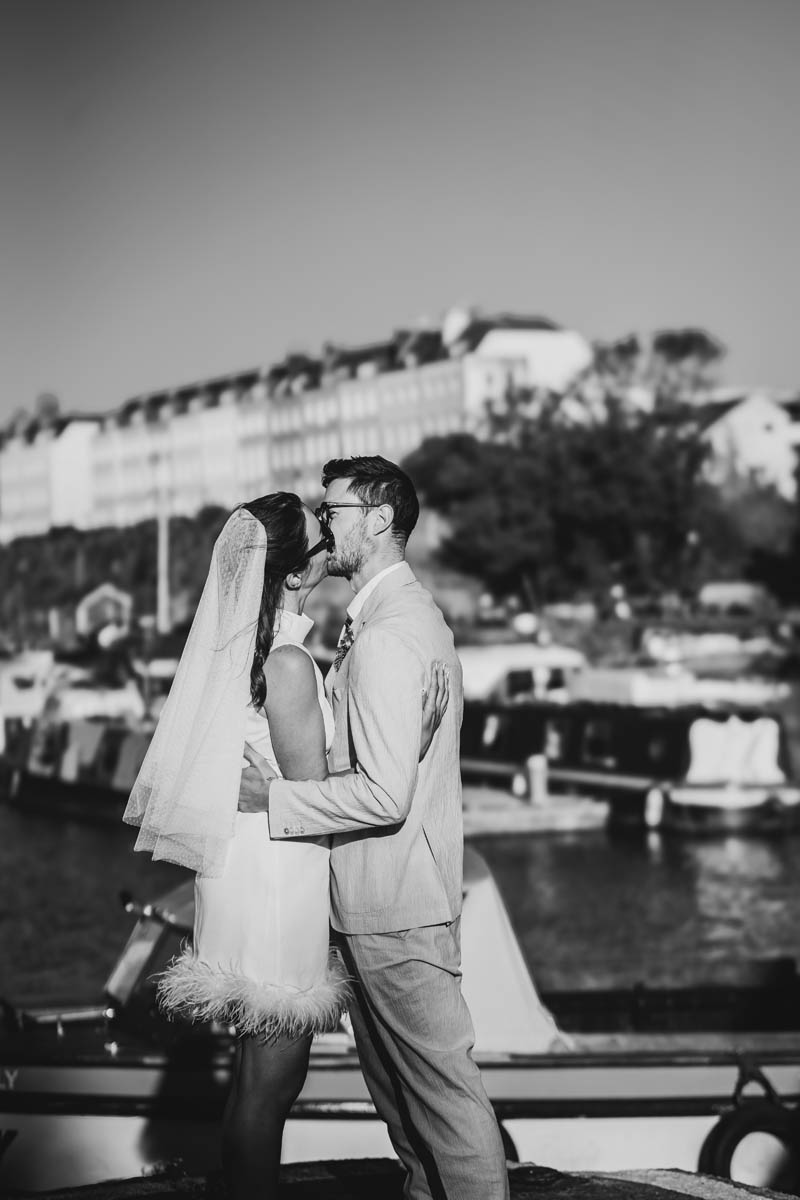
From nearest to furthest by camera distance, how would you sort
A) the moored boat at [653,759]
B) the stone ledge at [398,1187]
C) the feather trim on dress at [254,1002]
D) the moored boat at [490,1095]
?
the feather trim on dress at [254,1002], the stone ledge at [398,1187], the moored boat at [490,1095], the moored boat at [653,759]

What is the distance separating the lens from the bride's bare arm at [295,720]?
2.66 meters

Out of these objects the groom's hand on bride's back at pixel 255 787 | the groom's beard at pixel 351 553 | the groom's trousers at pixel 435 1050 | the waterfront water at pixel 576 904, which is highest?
the groom's beard at pixel 351 553

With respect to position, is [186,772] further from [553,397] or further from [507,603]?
[553,397]

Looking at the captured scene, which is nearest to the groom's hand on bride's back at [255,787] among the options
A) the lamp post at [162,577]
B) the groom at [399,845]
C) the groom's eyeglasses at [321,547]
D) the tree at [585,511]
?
the groom at [399,845]

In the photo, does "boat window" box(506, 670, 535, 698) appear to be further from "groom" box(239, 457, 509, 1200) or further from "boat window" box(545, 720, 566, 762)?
"groom" box(239, 457, 509, 1200)

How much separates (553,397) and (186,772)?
156 ft

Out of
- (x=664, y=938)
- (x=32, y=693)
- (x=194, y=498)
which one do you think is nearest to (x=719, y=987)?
(x=664, y=938)

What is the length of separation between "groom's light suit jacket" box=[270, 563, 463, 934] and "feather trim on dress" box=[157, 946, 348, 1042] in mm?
113

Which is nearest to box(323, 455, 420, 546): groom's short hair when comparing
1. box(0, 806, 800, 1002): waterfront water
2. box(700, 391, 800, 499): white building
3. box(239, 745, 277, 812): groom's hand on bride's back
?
box(239, 745, 277, 812): groom's hand on bride's back

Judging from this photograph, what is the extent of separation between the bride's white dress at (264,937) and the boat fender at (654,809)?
18.8 metres

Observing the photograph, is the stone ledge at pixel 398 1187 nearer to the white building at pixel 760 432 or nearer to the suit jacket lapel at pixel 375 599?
the suit jacket lapel at pixel 375 599

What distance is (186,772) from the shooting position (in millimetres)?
2703

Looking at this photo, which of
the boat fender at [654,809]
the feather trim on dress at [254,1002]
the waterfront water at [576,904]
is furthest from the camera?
the boat fender at [654,809]

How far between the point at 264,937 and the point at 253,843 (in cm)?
14
